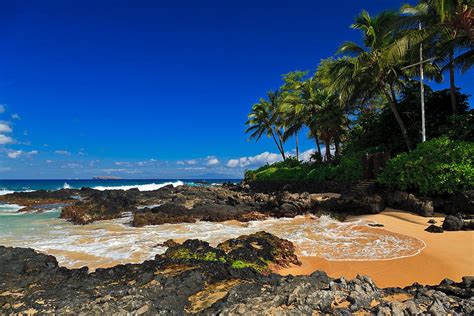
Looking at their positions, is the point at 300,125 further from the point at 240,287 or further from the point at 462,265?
the point at 240,287

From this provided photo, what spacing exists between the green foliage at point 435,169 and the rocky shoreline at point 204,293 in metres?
8.71

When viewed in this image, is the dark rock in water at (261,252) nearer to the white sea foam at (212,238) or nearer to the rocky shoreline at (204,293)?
the white sea foam at (212,238)

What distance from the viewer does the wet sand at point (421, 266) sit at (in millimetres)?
5723

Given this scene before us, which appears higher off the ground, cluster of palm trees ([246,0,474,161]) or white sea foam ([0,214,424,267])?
cluster of palm trees ([246,0,474,161])

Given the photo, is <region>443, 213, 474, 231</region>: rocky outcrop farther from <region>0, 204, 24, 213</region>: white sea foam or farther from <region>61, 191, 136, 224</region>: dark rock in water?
<region>0, 204, 24, 213</region>: white sea foam

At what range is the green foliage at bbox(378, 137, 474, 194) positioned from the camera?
11.3 metres

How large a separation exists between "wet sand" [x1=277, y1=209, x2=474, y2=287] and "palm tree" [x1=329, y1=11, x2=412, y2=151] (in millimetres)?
9631

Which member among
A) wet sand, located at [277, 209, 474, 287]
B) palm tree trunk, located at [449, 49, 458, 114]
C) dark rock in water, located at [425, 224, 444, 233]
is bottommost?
wet sand, located at [277, 209, 474, 287]

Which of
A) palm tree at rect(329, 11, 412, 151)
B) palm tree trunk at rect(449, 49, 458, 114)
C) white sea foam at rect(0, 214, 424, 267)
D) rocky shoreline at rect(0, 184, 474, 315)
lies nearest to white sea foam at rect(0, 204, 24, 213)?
white sea foam at rect(0, 214, 424, 267)

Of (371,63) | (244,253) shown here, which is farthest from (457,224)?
(371,63)

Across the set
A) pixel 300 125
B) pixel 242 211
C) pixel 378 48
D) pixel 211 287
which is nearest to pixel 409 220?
pixel 242 211

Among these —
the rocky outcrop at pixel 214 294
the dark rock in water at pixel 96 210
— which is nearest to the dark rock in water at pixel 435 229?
the rocky outcrop at pixel 214 294

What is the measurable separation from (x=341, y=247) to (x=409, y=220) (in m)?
4.55

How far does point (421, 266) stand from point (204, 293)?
4.73m
